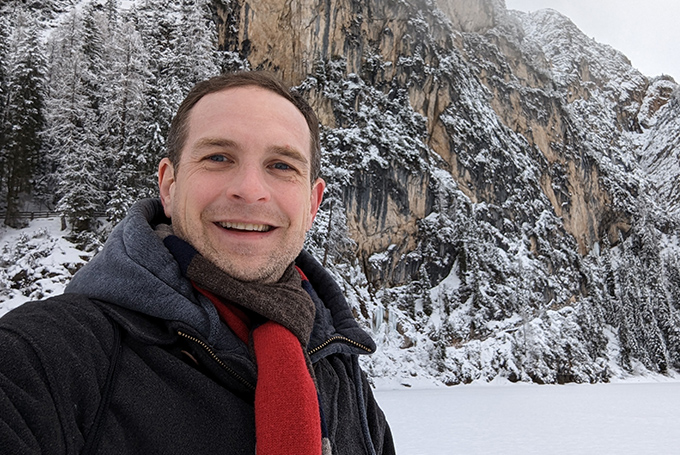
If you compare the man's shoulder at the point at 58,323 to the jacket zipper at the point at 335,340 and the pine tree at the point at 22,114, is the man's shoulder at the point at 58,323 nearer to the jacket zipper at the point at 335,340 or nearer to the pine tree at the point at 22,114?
the jacket zipper at the point at 335,340

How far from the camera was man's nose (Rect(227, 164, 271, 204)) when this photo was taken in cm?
141

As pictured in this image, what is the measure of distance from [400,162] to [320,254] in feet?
51.8

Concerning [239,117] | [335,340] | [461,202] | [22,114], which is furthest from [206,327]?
[461,202]

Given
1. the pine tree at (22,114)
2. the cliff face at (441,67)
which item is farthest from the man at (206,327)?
the cliff face at (441,67)

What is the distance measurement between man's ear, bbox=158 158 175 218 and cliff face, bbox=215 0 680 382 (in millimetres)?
23241

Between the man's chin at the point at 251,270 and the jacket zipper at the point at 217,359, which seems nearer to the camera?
the jacket zipper at the point at 217,359

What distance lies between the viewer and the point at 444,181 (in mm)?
40250

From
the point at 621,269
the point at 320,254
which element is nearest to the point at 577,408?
the point at 320,254

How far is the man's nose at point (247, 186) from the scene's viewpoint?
1.41 m

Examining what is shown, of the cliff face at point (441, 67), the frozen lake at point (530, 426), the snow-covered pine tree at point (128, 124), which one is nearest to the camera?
the frozen lake at point (530, 426)

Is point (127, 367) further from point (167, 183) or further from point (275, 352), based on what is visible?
point (167, 183)

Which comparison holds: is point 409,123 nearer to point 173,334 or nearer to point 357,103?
point 357,103

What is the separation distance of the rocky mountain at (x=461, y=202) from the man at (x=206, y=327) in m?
22.1

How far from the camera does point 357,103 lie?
37094 mm
